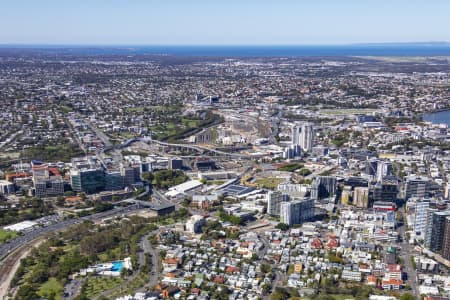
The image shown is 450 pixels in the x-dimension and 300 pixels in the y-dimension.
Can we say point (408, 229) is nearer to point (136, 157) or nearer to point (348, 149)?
point (348, 149)

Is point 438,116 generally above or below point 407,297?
above

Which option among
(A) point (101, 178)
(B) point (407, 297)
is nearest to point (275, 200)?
(B) point (407, 297)

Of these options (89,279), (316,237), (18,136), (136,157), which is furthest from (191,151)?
(89,279)

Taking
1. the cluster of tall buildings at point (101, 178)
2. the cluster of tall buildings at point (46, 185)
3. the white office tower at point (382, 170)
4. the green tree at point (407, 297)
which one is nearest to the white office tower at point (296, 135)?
the white office tower at point (382, 170)

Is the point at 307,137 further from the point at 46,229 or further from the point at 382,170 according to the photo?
the point at 46,229

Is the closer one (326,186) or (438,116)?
(326,186)

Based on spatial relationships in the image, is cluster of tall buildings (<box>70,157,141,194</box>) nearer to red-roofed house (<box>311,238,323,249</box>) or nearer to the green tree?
red-roofed house (<box>311,238,323,249</box>)
